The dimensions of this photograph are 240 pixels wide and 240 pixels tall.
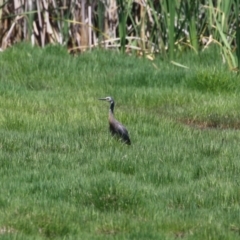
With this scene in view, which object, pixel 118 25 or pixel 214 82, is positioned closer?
pixel 214 82

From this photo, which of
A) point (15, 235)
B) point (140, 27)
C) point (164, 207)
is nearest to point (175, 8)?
point (140, 27)

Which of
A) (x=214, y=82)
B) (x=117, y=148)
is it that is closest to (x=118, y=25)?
(x=214, y=82)

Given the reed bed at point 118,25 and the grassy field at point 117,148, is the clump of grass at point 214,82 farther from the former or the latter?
the reed bed at point 118,25

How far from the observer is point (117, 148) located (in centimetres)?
817

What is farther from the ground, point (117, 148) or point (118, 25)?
point (118, 25)

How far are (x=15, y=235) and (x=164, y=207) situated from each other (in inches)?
49.0

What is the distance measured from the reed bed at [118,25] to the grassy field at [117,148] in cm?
41

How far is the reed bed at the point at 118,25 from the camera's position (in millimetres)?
12547

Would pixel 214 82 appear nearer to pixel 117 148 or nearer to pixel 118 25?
pixel 118 25

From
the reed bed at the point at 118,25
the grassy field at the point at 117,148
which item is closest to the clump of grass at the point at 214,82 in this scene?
the grassy field at the point at 117,148

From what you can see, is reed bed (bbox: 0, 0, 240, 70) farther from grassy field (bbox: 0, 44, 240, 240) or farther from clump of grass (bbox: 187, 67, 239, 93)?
clump of grass (bbox: 187, 67, 239, 93)

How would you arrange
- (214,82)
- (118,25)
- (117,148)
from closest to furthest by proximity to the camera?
(117,148) → (214,82) → (118,25)

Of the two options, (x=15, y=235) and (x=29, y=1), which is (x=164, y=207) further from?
(x=29, y=1)

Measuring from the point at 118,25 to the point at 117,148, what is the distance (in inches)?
220
